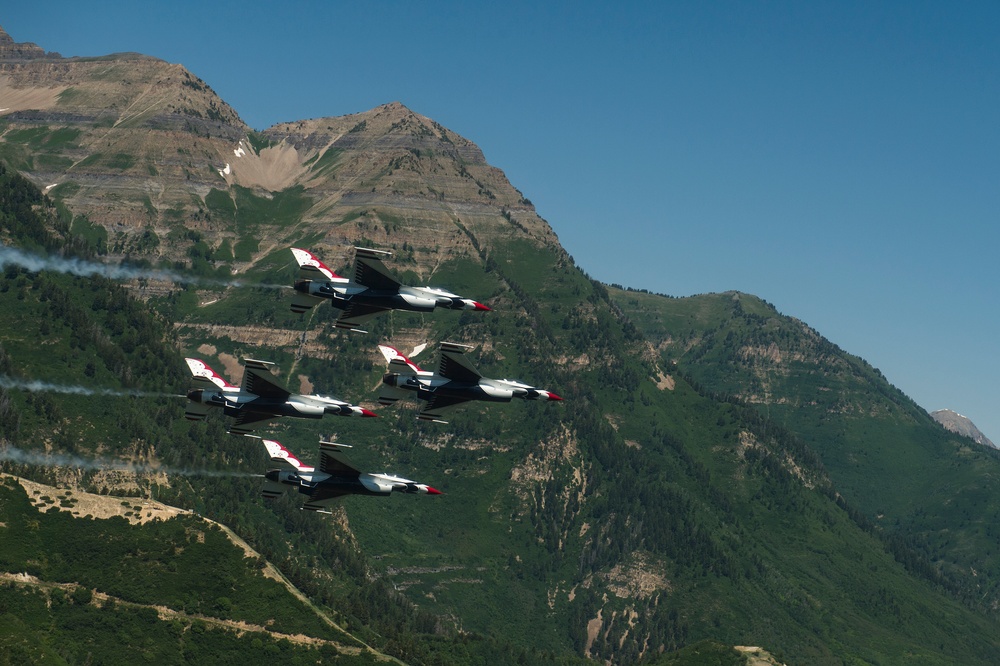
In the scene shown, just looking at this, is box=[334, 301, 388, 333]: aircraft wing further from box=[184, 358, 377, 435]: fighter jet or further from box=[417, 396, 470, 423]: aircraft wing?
box=[417, 396, 470, 423]: aircraft wing

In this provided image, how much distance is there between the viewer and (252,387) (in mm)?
192750

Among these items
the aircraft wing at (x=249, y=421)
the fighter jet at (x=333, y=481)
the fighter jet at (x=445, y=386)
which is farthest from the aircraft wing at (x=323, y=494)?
the fighter jet at (x=445, y=386)

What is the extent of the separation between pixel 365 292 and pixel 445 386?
60.7 ft

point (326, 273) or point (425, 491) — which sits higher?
point (326, 273)

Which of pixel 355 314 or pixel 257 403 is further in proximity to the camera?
pixel 257 403

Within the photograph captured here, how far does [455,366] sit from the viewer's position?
190 meters

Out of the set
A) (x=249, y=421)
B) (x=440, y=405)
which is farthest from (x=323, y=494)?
(x=440, y=405)

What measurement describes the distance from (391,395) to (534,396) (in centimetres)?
2153

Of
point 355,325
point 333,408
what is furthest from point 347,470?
point 355,325

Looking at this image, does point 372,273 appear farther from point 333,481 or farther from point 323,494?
point 323,494

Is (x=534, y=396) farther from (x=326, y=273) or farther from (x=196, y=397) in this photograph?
(x=196, y=397)

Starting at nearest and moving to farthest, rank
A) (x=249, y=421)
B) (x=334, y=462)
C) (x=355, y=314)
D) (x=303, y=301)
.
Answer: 1. (x=303, y=301)
2. (x=355, y=314)
3. (x=249, y=421)
4. (x=334, y=462)

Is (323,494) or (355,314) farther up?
(355,314)

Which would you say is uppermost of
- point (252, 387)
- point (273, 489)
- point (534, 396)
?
point (534, 396)
